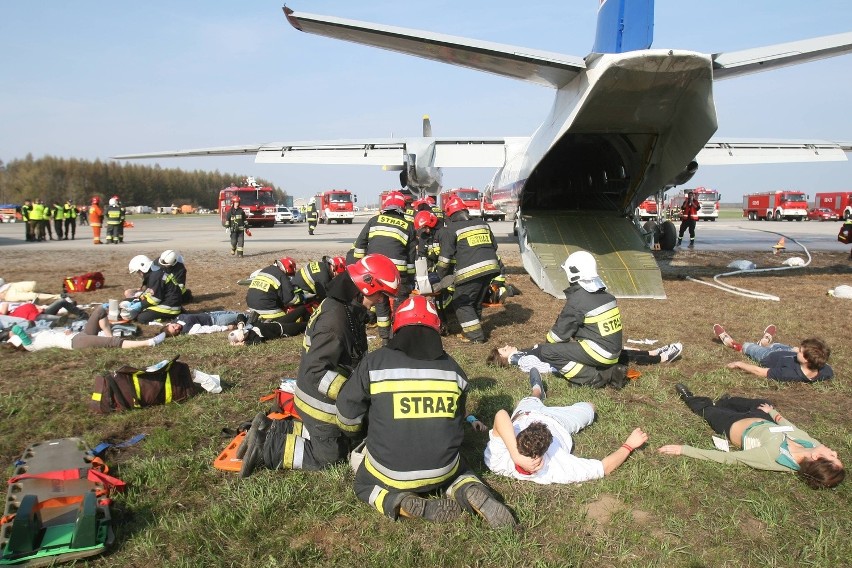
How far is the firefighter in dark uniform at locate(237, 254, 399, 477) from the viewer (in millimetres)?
4047

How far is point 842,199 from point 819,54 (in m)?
52.7

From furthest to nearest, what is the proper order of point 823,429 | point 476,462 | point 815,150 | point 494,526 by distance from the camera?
point 815,150 < point 823,429 < point 476,462 < point 494,526

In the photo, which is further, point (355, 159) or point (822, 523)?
point (355, 159)

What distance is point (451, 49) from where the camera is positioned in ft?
29.3

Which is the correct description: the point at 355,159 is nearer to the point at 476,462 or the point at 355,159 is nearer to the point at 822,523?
the point at 476,462

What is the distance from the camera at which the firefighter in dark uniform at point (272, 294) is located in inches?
325

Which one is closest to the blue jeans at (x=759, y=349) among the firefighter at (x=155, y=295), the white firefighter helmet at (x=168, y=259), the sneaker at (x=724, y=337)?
the sneaker at (x=724, y=337)

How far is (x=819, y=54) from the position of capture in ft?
28.2

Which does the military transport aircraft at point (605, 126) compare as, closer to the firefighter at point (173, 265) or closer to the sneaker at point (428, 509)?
the firefighter at point (173, 265)

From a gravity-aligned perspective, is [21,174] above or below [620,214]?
above

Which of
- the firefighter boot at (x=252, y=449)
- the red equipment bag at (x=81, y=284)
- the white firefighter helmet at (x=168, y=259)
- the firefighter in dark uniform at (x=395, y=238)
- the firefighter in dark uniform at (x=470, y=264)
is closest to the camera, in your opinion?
the firefighter boot at (x=252, y=449)

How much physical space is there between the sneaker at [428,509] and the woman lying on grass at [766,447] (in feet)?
6.40

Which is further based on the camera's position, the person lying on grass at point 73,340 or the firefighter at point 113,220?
the firefighter at point 113,220

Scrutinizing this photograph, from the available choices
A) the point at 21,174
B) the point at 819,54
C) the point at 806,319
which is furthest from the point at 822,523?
the point at 21,174
